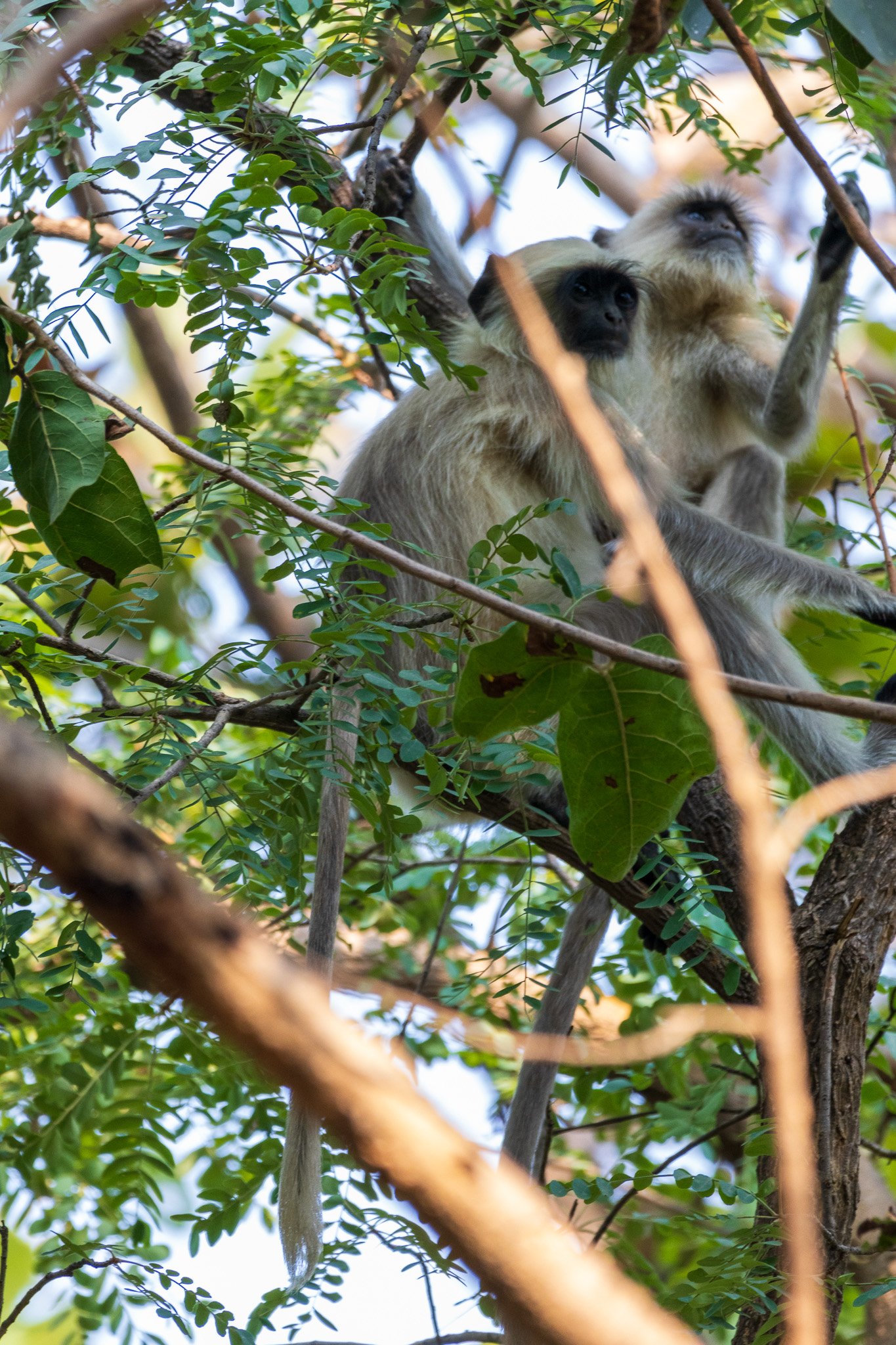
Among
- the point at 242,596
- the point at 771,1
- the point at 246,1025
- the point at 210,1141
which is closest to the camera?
the point at 246,1025

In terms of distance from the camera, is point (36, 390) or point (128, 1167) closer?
point (36, 390)

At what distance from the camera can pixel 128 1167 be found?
2844 millimetres

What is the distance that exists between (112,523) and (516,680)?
2.21ft

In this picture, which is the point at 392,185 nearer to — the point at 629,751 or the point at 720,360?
the point at 720,360

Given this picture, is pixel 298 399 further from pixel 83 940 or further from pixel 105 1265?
pixel 105 1265

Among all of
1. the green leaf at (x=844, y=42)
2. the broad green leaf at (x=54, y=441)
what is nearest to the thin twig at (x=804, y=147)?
the green leaf at (x=844, y=42)

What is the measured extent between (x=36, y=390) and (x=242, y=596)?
12.1 feet

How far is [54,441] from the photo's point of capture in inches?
→ 66.4

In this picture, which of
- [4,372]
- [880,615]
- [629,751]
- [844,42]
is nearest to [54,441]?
[4,372]

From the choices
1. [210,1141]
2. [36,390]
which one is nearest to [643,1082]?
[210,1141]

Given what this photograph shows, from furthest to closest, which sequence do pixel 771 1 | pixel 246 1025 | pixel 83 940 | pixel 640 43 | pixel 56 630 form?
pixel 771 1, pixel 56 630, pixel 83 940, pixel 640 43, pixel 246 1025

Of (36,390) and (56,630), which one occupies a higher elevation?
(56,630)

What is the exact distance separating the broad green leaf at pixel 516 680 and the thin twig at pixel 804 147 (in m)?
0.65

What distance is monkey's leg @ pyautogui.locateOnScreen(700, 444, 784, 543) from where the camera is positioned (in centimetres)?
415
